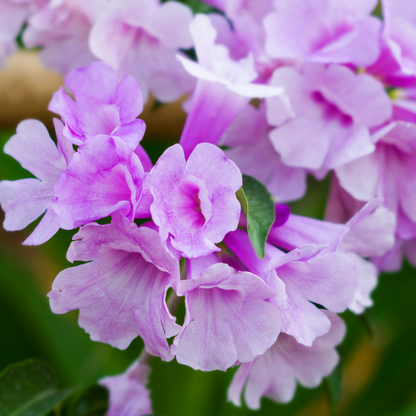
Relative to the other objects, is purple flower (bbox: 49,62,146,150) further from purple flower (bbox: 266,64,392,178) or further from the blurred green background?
the blurred green background

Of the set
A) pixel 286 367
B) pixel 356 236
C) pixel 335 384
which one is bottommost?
pixel 335 384

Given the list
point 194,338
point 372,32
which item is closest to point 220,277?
point 194,338

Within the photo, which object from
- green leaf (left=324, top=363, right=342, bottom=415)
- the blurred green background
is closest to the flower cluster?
green leaf (left=324, top=363, right=342, bottom=415)

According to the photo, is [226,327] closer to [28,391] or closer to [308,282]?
[308,282]

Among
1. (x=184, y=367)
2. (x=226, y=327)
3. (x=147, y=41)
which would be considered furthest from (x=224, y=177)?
(x=184, y=367)

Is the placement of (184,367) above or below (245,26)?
below

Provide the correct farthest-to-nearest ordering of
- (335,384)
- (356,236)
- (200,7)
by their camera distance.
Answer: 1. (200,7)
2. (335,384)
3. (356,236)

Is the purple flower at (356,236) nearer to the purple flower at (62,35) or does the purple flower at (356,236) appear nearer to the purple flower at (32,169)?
the purple flower at (32,169)

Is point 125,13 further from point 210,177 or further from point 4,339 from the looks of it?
point 4,339
